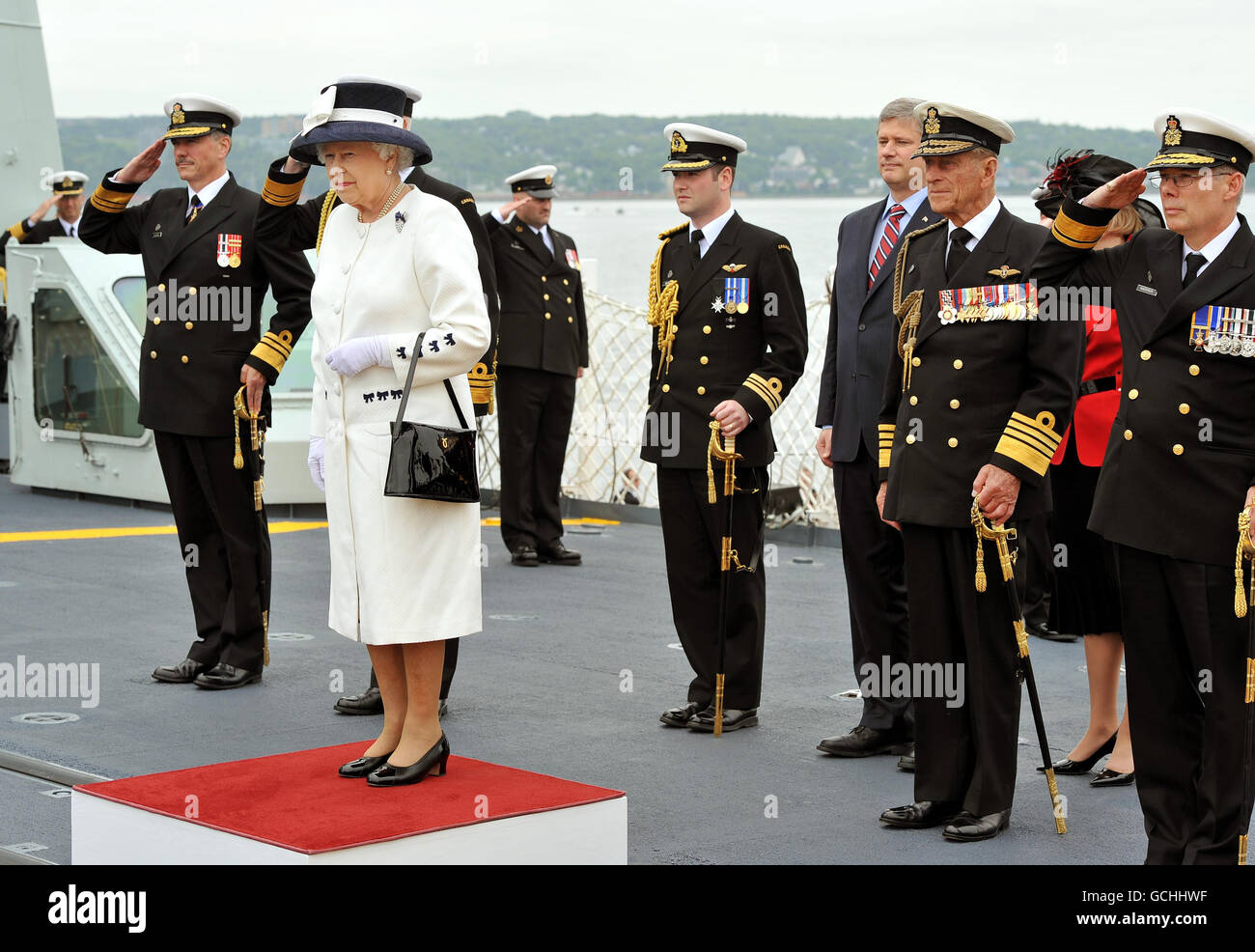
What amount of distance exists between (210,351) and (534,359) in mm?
3084

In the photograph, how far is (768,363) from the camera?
5.03 metres

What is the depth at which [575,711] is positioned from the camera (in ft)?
17.3

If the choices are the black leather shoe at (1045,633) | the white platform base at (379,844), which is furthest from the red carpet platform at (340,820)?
the black leather shoe at (1045,633)

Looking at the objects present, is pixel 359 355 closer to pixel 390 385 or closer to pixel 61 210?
pixel 390 385

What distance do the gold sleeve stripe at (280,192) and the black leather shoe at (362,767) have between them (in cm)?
209

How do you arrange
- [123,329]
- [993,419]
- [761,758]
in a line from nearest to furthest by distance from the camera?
1. [993,419]
2. [761,758]
3. [123,329]

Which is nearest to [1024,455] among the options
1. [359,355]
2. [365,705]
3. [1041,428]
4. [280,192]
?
[1041,428]

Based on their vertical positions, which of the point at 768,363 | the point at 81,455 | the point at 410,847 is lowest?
the point at 81,455

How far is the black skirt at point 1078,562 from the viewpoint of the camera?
482cm

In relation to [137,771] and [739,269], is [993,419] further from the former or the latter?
[137,771]

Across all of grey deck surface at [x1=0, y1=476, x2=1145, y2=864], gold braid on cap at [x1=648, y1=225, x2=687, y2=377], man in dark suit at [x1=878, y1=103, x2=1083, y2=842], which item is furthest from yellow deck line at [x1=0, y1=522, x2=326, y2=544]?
man in dark suit at [x1=878, y1=103, x2=1083, y2=842]
